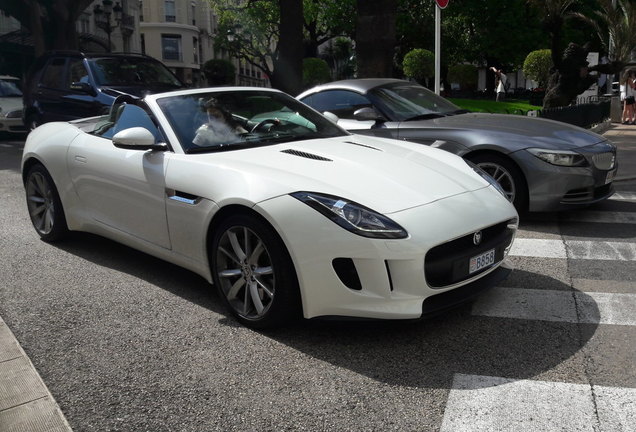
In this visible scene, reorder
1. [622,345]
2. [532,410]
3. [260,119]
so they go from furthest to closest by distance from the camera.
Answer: [260,119], [622,345], [532,410]

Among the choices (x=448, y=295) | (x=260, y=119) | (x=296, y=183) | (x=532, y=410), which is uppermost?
(x=260, y=119)

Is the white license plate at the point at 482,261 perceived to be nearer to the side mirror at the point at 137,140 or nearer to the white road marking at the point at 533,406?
the white road marking at the point at 533,406

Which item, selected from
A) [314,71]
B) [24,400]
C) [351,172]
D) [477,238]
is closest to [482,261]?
[477,238]

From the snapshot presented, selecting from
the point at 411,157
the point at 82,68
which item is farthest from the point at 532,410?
the point at 82,68

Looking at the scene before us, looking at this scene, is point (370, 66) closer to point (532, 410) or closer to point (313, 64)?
point (532, 410)

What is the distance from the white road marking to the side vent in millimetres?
707

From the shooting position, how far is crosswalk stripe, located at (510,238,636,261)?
18.5 feet

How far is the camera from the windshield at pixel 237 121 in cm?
468

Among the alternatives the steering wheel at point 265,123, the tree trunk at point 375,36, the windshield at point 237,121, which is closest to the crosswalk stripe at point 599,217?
the windshield at point 237,121

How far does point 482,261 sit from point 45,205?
407 cm

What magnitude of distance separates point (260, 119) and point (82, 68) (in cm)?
732

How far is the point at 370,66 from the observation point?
12875 mm

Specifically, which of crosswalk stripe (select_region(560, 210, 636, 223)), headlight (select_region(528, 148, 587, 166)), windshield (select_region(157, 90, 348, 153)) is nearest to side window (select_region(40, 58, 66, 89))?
windshield (select_region(157, 90, 348, 153))

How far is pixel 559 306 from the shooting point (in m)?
4.40
